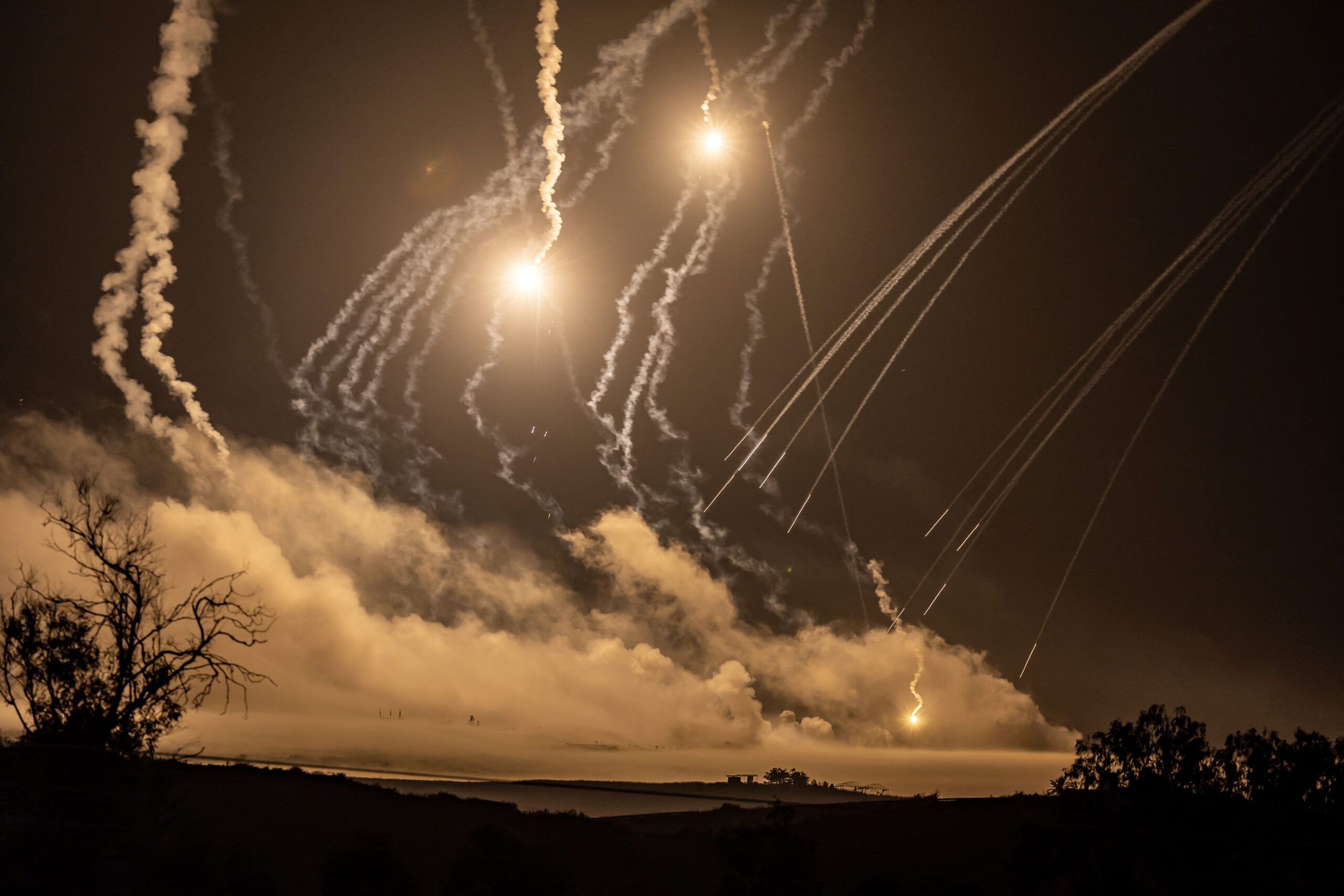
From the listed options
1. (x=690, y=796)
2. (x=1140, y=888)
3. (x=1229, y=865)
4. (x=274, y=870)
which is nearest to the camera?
(x=690, y=796)

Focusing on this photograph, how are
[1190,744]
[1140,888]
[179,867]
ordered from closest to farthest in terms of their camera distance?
[1140,888] → [179,867] → [1190,744]

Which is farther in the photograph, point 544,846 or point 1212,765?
point 544,846

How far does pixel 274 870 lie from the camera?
41.3 metres

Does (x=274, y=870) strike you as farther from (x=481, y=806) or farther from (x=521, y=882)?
(x=481, y=806)

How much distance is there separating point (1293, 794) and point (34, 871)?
158 feet

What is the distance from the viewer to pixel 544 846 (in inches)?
2005

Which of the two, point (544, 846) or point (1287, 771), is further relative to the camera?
point (544, 846)

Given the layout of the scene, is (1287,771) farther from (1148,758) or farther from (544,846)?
(544,846)

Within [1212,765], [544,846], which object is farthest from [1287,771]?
[544,846]

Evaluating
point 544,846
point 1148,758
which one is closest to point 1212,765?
point 1148,758

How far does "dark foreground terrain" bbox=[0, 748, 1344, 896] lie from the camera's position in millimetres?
26984

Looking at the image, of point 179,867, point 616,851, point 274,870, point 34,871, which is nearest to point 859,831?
point 616,851

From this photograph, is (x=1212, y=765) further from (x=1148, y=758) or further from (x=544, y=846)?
(x=544, y=846)

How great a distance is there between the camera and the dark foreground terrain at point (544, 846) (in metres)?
27.0
